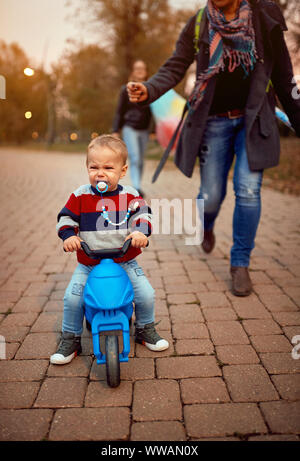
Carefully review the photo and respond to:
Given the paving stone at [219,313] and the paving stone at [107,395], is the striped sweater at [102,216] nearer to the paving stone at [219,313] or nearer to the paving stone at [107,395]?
the paving stone at [107,395]

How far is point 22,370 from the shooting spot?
2.19 meters

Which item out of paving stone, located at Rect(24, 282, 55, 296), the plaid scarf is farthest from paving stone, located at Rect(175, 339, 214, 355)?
the plaid scarf

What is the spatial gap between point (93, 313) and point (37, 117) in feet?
124

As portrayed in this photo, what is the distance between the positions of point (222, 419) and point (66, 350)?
964 millimetres

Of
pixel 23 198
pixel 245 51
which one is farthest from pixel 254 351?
Answer: pixel 23 198

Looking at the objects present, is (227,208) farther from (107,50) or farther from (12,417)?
(107,50)

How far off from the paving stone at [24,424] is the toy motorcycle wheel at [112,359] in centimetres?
33

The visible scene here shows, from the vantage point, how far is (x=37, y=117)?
120 feet

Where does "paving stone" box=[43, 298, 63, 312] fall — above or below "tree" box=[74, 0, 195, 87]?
below

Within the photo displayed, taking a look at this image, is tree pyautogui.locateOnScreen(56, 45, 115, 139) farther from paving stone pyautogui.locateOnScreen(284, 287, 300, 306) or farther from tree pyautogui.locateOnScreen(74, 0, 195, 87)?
paving stone pyautogui.locateOnScreen(284, 287, 300, 306)

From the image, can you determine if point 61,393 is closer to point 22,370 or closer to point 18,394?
point 18,394

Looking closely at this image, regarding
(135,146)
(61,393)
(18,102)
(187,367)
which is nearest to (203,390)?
(187,367)

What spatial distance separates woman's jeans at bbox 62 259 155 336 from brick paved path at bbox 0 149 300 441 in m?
0.22

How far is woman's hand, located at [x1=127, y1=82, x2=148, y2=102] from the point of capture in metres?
2.59
